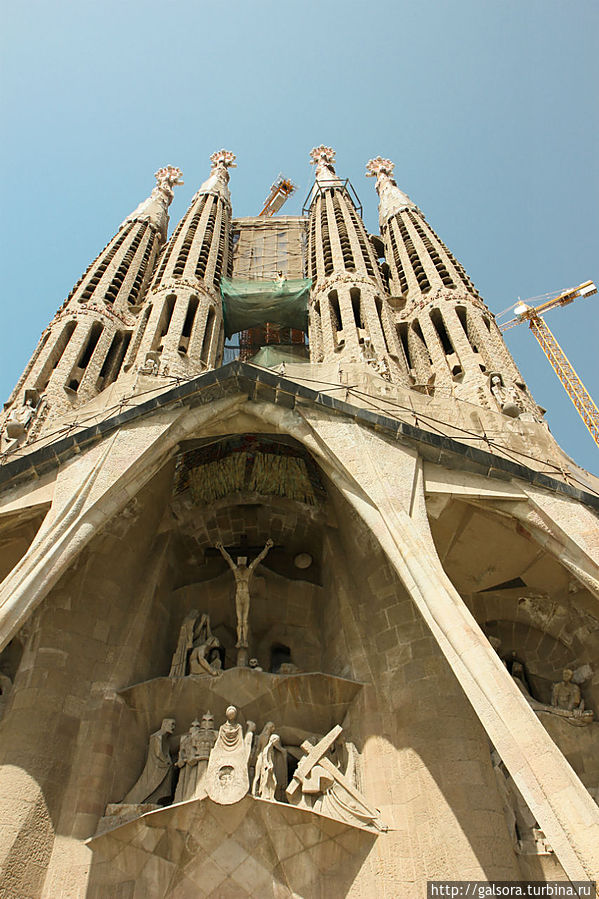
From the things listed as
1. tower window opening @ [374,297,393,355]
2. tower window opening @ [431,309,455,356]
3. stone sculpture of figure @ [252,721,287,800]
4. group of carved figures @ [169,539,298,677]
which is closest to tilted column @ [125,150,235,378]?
tower window opening @ [374,297,393,355]

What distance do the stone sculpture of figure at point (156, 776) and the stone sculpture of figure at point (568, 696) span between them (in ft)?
15.8

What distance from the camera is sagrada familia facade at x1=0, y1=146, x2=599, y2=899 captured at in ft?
23.0

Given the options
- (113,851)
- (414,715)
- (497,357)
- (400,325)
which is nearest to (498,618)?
(414,715)

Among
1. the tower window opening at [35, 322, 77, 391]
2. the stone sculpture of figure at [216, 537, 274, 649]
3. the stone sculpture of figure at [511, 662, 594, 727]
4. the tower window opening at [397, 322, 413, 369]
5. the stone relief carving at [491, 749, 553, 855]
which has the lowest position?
the stone relief carving at [491, 749, 553, 855]

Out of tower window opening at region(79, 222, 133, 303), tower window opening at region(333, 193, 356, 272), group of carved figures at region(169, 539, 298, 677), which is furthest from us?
tower window opening at region(333, 193, 356, 272)

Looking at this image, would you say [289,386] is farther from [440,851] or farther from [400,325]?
[400,325]

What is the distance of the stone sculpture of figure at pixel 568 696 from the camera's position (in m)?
8.23

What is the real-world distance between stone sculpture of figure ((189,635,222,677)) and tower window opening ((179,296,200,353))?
8309 mm

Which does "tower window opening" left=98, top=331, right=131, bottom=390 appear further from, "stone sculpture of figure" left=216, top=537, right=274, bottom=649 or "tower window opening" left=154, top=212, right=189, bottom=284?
"stone sculpture of figure" left=216, top=537, right=274, bottom=649

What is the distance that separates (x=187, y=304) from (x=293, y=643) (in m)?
9.91

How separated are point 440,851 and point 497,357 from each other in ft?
31.9

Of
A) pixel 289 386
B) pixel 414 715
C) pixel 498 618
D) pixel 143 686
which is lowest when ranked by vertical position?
pixel 414 715

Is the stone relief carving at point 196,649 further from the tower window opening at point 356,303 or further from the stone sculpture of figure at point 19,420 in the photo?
the tower window opening at point 356,303

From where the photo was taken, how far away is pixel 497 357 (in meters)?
14.1
